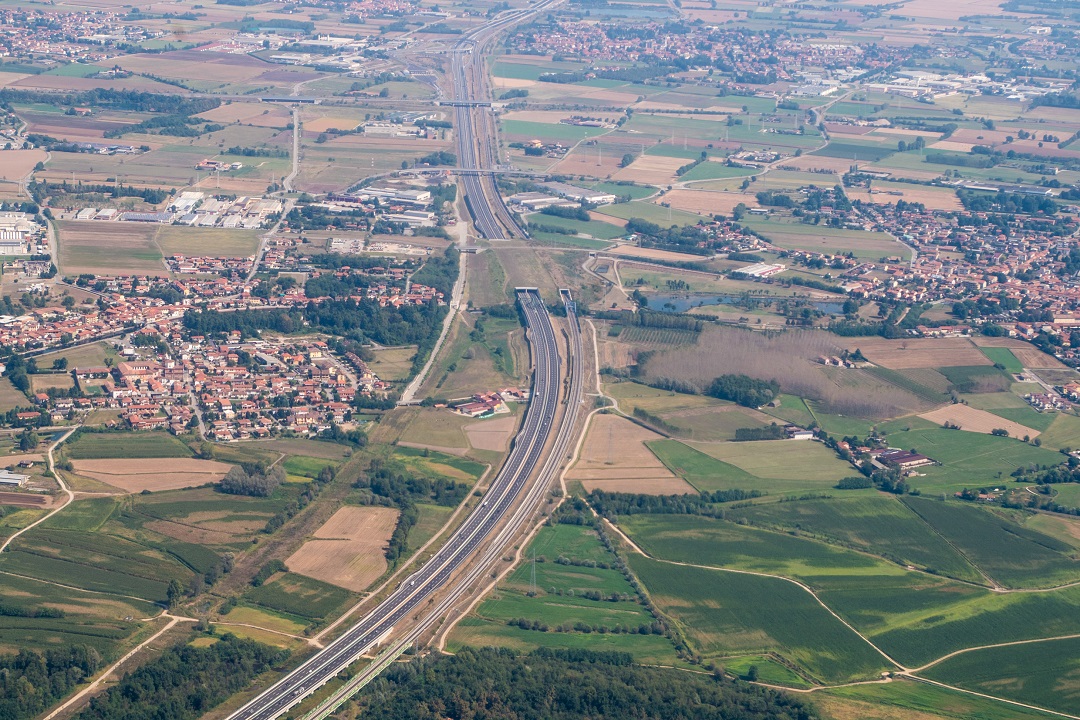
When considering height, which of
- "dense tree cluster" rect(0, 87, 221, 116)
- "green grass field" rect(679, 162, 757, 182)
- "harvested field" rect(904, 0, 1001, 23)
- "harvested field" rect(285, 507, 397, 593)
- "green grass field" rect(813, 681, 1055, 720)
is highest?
"harvested field" rect(904, 0, 1001, 23)

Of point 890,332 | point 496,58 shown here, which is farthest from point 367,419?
point 496,58

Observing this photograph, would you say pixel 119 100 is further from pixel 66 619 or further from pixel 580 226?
pixel 66 619

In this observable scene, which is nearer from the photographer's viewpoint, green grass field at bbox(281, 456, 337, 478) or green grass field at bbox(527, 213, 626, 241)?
green grass field at bbox(281, 456, 337, 478)

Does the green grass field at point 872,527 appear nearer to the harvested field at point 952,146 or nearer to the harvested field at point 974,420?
the harvested field at point 974,420

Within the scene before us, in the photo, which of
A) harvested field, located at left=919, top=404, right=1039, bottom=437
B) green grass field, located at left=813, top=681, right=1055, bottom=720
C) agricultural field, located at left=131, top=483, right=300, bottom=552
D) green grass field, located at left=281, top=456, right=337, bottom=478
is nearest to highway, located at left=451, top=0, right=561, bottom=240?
harvested field, located at left=919, top=404, right=1039, bottom=437

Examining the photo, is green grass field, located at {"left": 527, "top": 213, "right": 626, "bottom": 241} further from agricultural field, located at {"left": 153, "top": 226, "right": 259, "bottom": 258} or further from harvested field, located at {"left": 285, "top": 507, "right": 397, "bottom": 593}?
harvested field, located at {"left": 285, "top": 507, "right": 397, "bottom": 593}

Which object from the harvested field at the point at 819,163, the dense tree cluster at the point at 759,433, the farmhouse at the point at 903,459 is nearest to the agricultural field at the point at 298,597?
the dense tree cluster at the point at 759,433

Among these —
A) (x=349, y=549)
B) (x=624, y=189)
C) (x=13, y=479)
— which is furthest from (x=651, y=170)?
(x=13, y=479)
